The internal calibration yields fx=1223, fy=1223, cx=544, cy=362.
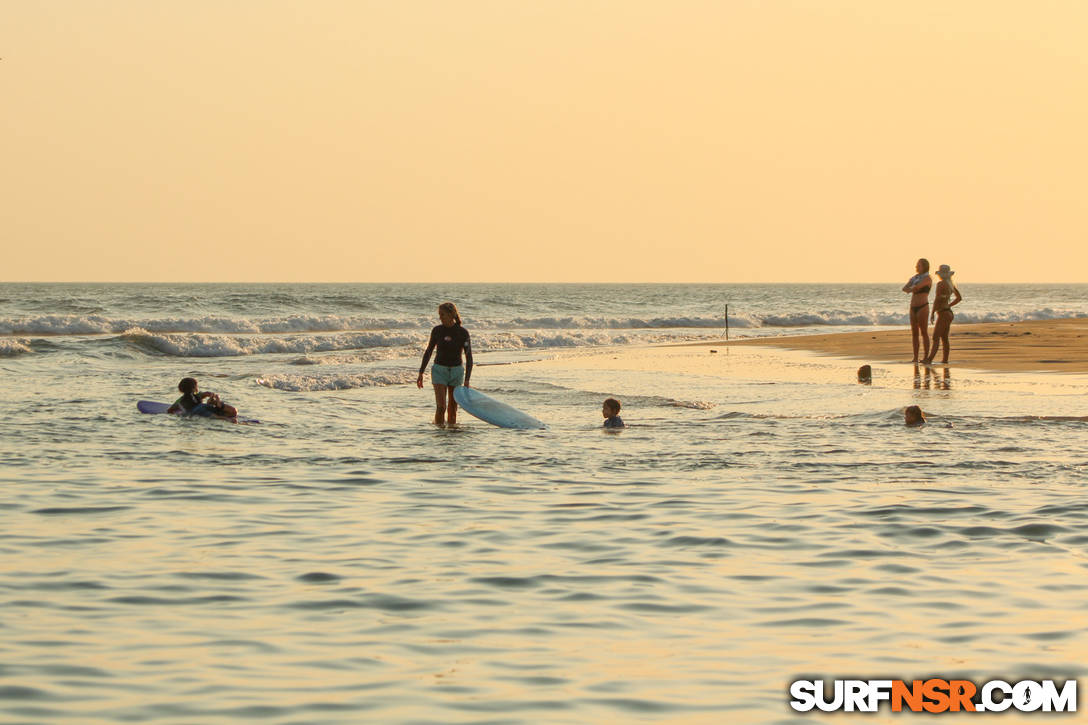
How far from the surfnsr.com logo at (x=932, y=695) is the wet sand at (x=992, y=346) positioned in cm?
1814

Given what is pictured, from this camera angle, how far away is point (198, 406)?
15.4 meters

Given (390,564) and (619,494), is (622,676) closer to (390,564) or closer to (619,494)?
(390,564)

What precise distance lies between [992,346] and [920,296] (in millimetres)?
6895

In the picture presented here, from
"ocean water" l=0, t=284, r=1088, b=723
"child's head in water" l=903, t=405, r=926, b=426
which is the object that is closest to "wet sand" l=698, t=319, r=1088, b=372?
"ocean water" l=0, t=284, r=1088, b=723

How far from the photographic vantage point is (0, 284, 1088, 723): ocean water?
5.20 m

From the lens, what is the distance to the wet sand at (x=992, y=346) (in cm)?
2345

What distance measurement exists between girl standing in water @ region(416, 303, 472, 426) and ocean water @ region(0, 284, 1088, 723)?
1.46ft

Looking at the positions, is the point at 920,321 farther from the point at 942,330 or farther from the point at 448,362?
the point at 448,362

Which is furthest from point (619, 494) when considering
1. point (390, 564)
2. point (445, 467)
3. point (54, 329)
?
point (54, 329)

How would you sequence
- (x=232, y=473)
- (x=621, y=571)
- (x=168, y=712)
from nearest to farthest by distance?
(x=168, y=712)
(x=621, y=571)
(x=232, y=473)

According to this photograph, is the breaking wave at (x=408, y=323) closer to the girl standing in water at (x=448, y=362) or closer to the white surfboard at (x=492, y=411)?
the girl standing in water at (x=448, y=362)

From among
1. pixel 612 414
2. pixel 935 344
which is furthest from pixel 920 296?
pixel 612 414

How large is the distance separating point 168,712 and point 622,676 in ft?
6.15

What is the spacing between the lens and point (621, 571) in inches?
281
